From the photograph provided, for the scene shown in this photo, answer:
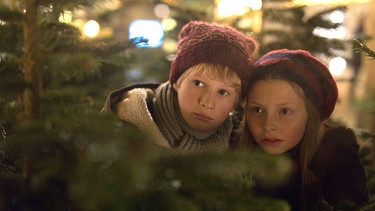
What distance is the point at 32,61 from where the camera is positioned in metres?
0.90

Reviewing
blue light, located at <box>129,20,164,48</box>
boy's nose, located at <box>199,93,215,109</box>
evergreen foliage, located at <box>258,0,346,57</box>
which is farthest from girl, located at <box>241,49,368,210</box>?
evergreen foliage, located at <box>258,0,346,57</box>

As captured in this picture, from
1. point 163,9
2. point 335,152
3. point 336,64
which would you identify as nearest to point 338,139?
point 335,152

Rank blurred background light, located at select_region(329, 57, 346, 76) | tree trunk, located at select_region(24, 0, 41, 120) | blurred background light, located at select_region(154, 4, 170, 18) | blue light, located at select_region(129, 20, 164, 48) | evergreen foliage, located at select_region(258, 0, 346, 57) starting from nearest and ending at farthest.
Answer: tree trunk, located at select_region(24, 0, 41, 120)
blue light, located at select_region(129, 20, 164, 48)
evergreen foliage, located at select_region(258, 0, 346, 57)
blurred background light, located at select_region(329, 57, 346, 76)
blurred background light, located at select_region(154, 4, 170, 18)

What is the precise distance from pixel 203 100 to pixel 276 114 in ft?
0.64

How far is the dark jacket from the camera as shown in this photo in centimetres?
110

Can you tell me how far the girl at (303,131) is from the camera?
112 centimetres

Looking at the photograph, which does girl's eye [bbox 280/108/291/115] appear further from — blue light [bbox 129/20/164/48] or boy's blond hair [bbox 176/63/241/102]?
blue light [bbox 129/20/164/48]

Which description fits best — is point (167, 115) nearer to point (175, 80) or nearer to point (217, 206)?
point (175, 80)

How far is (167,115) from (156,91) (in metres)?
0.11

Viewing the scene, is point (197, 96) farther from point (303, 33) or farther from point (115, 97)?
point (303, 33)

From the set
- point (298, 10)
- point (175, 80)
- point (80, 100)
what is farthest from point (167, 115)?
point (298, 10)

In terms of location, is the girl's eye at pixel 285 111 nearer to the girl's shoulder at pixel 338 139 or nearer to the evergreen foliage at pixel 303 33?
the girl's shoulder at pixel 338 139

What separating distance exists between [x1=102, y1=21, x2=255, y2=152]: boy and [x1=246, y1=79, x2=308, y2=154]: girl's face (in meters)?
0.05

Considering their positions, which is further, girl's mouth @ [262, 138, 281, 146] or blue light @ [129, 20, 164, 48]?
girl's mouth @ [262, 138, 281, 146]
